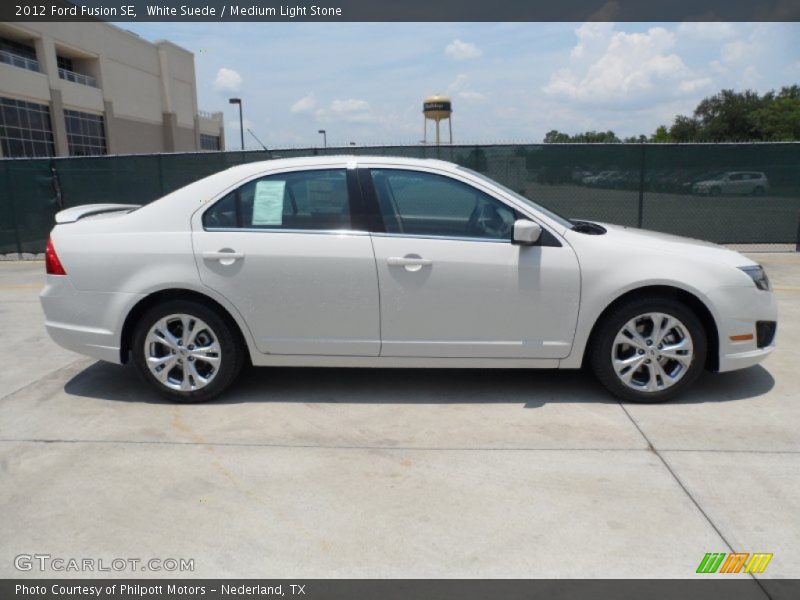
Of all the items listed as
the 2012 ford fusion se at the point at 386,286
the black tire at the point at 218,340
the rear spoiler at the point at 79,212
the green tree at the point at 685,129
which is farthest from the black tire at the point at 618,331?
the green tree at the point at 685,129

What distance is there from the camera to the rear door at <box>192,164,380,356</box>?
429cm

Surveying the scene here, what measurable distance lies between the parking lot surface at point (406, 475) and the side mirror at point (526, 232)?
3.74ft

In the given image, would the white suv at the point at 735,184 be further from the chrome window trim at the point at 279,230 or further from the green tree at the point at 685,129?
the green tree at the point at 685,129

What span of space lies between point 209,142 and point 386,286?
220ft

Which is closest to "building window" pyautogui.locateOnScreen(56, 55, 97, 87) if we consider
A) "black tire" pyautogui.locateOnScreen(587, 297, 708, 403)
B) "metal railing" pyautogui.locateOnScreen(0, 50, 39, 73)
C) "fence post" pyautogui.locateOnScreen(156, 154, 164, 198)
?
"metal railing" pyautogui.locateOnScreen(0, 50, 39, 73)

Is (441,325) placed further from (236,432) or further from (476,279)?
(236,432)

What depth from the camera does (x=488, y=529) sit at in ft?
9.64

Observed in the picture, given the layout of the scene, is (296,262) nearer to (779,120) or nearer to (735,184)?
(735,184)

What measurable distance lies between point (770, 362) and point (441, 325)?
2.94m

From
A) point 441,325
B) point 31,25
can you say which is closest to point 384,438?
point 441,325

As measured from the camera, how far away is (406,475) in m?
3.45

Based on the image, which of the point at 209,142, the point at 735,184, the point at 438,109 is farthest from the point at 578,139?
the point at 209,142
